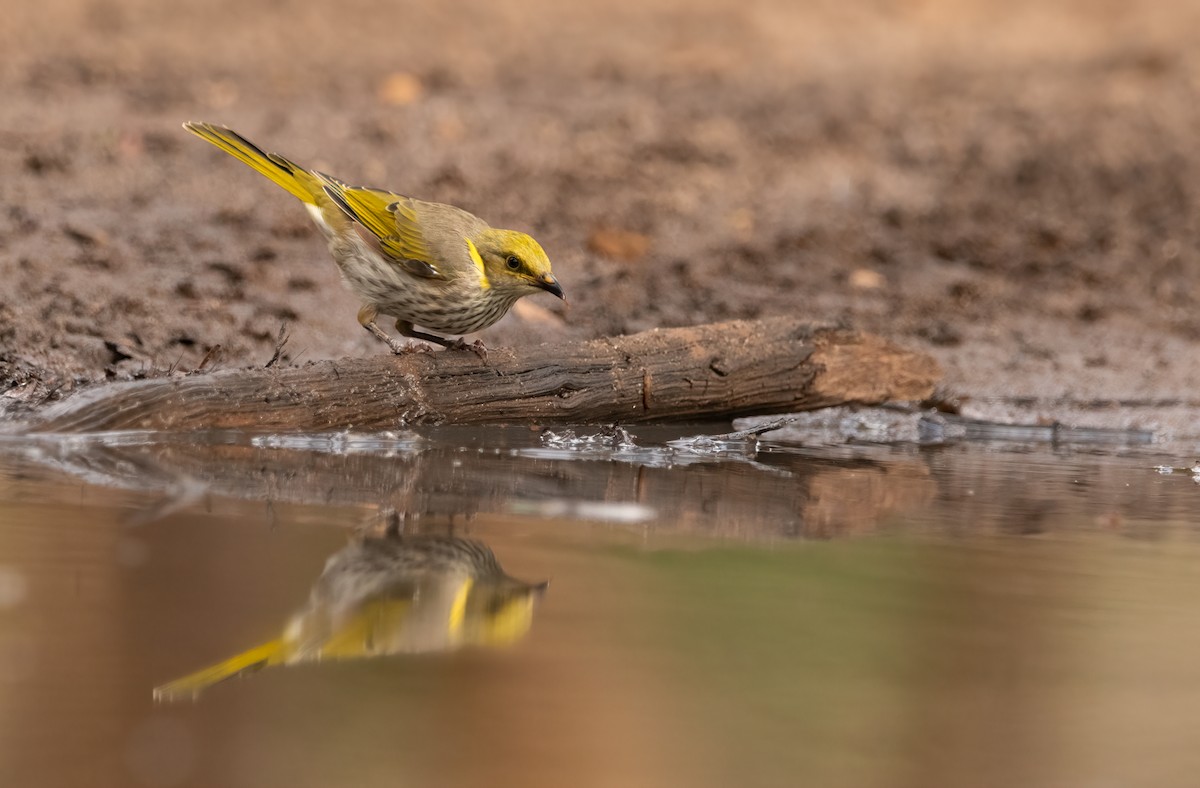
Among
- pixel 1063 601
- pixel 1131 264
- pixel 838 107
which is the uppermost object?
pixel 838 107

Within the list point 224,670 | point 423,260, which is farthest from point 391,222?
point 224,670

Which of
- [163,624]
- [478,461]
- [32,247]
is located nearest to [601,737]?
[163,624]

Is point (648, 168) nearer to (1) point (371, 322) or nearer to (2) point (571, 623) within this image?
(1) point (371, 322)

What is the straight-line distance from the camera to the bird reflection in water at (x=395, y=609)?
2.97 meters

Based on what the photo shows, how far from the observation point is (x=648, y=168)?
1018 centimetres

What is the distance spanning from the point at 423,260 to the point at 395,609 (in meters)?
2.27

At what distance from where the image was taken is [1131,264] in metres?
9.36

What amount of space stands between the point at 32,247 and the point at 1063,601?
222 inches

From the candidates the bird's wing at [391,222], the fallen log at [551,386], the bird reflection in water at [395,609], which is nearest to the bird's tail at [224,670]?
the bird reflection in water at [395,609]

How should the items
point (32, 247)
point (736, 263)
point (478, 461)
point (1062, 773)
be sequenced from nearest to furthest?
point (1062, 773) < point (478, 461) < point (32, 247) < point (736, 263)

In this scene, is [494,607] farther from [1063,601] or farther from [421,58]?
[421,58]

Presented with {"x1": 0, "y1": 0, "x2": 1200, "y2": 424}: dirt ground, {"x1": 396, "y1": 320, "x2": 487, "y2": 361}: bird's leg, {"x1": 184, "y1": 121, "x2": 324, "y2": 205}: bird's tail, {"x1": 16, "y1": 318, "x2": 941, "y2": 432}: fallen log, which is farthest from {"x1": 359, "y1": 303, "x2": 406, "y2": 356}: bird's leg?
{"x1": 0, "y1": 0, "x2": 1200, "y2": 424}: dirt ground

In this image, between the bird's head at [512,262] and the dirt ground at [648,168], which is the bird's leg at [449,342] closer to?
the bird's head at [512,262]

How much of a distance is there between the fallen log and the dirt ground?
2.57 feet
